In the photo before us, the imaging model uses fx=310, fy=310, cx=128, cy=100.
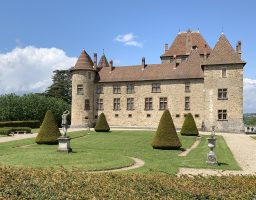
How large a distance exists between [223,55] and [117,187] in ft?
109

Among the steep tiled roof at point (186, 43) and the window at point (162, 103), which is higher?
the steep tiled roof at point (186, 43)

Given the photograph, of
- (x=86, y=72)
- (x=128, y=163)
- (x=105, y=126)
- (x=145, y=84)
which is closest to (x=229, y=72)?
(x=145, y=84)

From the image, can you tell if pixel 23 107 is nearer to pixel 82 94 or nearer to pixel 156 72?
pixel 82 94

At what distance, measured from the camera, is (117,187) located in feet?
21.9

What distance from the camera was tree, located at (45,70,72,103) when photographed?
210ft

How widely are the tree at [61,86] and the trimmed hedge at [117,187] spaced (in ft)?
188

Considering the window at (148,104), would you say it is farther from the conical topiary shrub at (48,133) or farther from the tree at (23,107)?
the conical topiary shrub at (48,133)

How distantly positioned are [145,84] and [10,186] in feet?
119

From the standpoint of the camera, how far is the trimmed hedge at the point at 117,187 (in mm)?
6027

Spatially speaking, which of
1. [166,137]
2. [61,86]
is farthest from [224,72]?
[61,86]

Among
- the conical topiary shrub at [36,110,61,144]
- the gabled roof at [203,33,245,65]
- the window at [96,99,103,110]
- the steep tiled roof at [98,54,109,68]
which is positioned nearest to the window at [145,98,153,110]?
the window at [96,99,103,110]

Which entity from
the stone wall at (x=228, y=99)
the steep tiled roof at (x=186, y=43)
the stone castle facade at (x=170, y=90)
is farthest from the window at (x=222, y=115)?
the steep tiled roof at (x=186, y=43)

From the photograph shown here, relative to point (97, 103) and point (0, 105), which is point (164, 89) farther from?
point (0, 105)

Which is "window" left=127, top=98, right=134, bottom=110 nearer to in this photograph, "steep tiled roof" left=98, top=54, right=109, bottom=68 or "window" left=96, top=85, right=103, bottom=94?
"window" left=96, top=85, right=103, bottom=94
